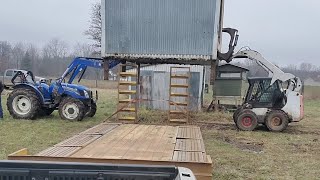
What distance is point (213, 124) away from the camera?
14836 millimetres

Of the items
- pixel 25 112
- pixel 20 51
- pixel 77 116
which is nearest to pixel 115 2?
pixel 77 116

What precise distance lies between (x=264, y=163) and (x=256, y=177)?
1326 mm

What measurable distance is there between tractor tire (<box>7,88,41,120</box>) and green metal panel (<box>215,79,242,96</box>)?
1094cm

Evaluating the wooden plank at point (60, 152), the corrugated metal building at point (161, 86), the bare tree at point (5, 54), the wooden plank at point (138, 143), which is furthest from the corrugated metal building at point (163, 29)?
the bare tree at point (5, 54)

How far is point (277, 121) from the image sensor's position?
1346cm

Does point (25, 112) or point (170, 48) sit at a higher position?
point (170, 48)

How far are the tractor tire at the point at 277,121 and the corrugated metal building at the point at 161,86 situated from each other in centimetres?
643

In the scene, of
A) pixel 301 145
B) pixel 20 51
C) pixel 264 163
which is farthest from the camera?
pixel 20 51

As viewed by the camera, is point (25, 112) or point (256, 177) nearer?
point (256, 177)

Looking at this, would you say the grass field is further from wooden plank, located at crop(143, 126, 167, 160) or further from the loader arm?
the loader arm

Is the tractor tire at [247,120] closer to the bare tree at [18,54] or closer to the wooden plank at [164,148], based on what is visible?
the wooden plank at [164,148]

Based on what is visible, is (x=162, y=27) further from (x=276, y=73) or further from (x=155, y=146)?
(x=155, y=146)

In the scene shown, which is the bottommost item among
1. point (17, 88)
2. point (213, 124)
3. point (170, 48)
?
point (213, 124)

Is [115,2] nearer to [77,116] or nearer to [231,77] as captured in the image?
[77,116]
